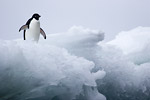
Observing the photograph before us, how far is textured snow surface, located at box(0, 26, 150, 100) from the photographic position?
421 centimetres

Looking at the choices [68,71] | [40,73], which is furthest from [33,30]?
[40,73]

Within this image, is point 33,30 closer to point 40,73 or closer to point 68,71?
point 68,71

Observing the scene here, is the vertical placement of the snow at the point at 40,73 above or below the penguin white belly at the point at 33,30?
below

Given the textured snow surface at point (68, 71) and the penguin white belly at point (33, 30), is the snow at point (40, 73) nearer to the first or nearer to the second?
the textured snow surface at point (68, 71)

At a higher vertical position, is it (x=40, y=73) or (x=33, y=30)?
(x=33, y=30)

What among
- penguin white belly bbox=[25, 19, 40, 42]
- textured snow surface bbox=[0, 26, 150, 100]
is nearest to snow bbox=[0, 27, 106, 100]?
textured snow surface bbox=[0, 26, 150, 100]

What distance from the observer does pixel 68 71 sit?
4.89 m

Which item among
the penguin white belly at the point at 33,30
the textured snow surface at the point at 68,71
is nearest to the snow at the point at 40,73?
the textured snow surface at the point at 68,71

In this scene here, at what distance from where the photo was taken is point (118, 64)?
6.56m

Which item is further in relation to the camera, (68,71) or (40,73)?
(68,71)

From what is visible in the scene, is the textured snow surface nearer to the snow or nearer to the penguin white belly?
the snow

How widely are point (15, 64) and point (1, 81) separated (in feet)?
1.10

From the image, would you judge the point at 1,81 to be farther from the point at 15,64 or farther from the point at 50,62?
the point at 50,62

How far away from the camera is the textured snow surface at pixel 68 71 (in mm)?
4211
